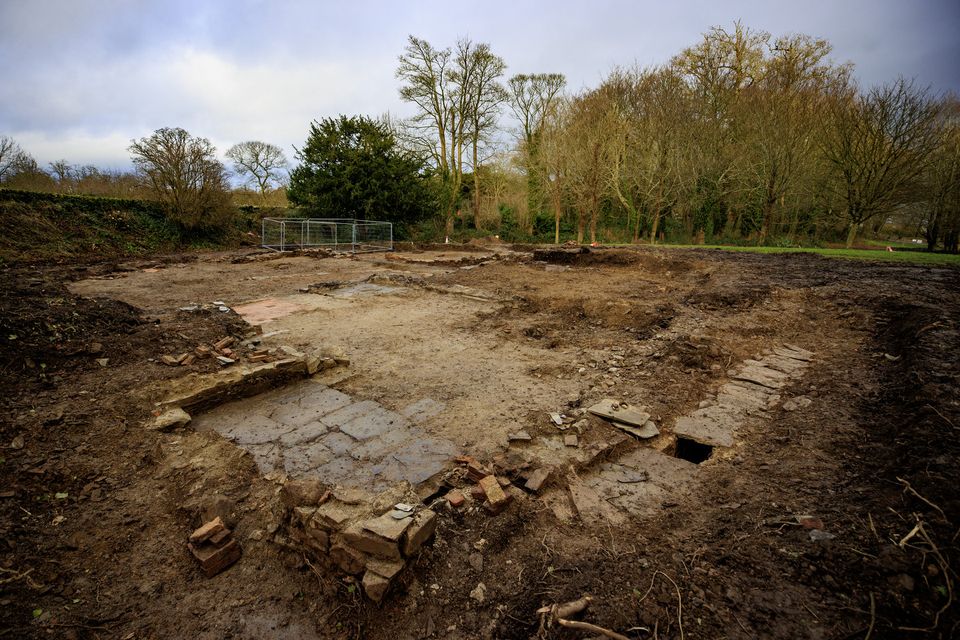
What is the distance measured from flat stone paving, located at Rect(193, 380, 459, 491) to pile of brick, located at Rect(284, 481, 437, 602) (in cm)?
55

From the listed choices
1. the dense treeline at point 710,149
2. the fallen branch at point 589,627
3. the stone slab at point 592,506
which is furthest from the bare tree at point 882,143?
the fallen branch at point 589,627

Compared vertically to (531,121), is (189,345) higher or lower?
lower

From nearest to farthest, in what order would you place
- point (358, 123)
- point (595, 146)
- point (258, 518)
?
point (258, 518), point (595, 146), point (358, 123)

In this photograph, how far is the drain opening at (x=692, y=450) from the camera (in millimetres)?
3688

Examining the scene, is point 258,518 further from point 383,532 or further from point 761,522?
point 761,522

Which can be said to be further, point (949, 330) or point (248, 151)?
point (248, 151)

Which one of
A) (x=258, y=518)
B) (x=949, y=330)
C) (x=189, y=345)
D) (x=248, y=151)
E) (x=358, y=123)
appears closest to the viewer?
(x=258, y=518)

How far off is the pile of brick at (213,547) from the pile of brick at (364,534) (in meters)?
0.34

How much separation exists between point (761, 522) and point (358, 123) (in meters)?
26.9

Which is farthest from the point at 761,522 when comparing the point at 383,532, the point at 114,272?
the point at 114,272

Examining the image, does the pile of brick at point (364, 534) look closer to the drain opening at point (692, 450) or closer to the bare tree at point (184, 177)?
the drain opening at point (692, 450)

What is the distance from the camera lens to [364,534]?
227 cm

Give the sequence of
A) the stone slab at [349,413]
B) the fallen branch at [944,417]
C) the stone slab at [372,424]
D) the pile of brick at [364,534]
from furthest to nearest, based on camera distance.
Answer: the stone slab at [349,413] < the stone slab at [372,424] < the fallen branch at [944,417] < the pile of brick at [364,534]

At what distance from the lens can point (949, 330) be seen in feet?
16.2
